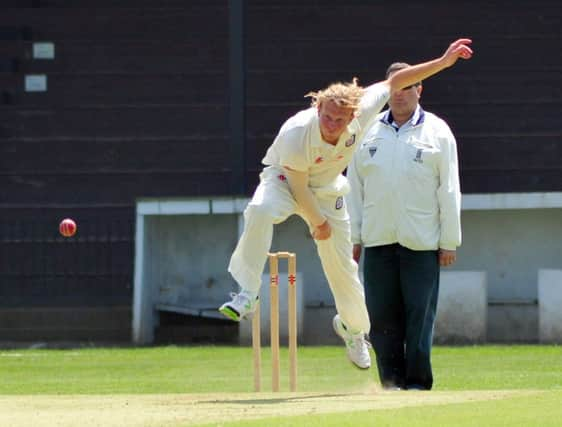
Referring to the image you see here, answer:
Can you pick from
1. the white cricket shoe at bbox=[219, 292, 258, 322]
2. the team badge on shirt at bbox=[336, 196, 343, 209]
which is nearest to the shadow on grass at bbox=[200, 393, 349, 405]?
the white cricket shoe at bbox=[219, 292, 258, 322]

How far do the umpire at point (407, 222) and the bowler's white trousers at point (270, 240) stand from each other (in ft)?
1.63

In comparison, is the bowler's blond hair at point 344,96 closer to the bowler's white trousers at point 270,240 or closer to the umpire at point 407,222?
the bowler's white trousers at point 270,240

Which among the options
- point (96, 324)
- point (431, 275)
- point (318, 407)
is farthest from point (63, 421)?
point (96, 324)

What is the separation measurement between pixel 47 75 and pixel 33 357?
4231 mm

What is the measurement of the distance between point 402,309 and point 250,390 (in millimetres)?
2037

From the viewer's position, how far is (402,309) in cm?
1009

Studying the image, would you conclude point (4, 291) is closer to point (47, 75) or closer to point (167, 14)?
point (47, 75)

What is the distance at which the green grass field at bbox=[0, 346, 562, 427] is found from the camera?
24.4ft

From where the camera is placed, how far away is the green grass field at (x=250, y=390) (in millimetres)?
7434

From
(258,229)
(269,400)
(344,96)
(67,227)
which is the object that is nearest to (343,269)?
(258,229)

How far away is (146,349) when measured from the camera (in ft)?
54.5

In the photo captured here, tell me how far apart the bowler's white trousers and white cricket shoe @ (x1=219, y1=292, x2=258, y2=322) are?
7 centimetres

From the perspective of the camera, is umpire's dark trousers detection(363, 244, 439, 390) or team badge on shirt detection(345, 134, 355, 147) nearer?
team badge on shirt detection(345, 134, 355, 147)

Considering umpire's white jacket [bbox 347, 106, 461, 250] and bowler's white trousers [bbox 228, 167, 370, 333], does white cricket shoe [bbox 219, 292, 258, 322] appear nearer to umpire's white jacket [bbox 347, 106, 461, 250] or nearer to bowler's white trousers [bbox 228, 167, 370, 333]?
bowler's white trousers [bbox 228, 167, 370, 333]
